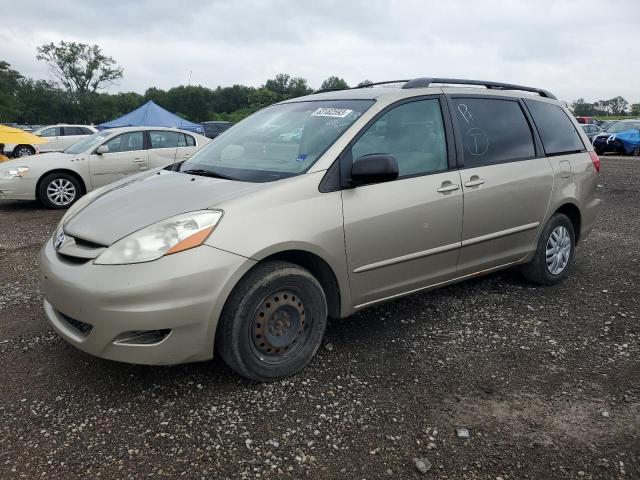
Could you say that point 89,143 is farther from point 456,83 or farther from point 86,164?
point 456,83

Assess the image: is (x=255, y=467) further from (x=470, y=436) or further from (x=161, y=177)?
(x=161, y=177)

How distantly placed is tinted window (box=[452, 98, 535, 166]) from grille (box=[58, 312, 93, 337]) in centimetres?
267

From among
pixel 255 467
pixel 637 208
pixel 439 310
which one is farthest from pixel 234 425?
pixel 637 208

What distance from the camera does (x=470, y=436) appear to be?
2.50 m

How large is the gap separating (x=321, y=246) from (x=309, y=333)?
53 cm

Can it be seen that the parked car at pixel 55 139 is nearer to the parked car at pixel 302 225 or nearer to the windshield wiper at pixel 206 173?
the windshield wiper at pixel 206 173

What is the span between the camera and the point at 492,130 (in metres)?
3.97

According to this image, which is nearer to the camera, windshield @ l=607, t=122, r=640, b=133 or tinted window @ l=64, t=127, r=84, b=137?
tinted window @ l=64, t=127, r=84, b=137

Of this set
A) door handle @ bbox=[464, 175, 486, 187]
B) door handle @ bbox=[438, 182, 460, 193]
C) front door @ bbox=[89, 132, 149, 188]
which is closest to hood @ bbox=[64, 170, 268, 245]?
door handle @ bbox=[438, 182, 460, 193]

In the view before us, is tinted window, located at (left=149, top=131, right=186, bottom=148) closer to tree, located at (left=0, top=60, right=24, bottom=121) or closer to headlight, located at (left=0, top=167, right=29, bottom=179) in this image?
headlight, located at (left=0, top=167, right=29, bottom=179)

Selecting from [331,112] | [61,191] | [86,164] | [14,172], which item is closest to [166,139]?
[86,164]

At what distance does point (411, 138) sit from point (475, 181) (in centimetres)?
60

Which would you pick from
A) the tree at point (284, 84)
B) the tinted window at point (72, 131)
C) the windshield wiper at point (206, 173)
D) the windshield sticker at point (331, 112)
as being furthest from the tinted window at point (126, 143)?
the tree at point (284, 84)

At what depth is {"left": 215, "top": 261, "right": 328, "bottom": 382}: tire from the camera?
2.69 m
